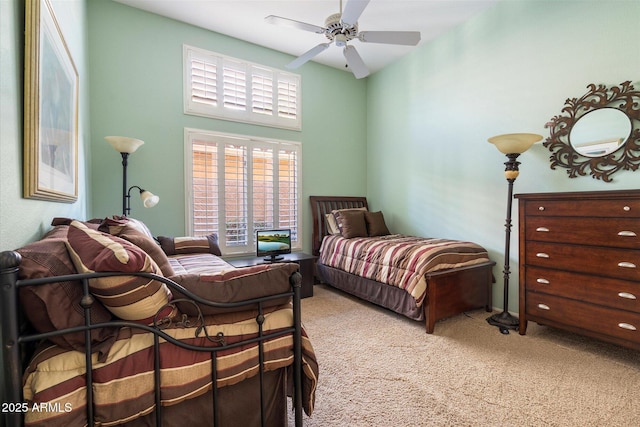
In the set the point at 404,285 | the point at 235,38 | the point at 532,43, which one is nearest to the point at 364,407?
the point at 404,285

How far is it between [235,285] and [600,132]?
311cm

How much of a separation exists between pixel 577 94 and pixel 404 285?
89.9 inches

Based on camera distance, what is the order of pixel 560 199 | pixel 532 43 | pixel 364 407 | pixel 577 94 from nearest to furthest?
pixel 364 407 < pixel 560 199 < pixel 577 94 < pixel 532 43

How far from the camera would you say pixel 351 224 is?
Result: 150 inches

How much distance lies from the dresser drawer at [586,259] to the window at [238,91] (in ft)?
10.6

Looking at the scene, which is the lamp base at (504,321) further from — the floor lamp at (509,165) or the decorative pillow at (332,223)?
the decorative pillow at (332,223)

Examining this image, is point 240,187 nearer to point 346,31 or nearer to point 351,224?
point 351,224

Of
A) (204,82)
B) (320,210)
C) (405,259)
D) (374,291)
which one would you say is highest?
(204,82)

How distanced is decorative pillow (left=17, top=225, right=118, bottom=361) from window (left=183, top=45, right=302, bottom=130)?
2933 mm

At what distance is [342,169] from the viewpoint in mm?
4664

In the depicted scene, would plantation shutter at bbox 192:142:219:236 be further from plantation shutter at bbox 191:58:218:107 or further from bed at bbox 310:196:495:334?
bed at bbox 310:196:495:334

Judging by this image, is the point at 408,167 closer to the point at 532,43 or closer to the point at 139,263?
the point at 532,43

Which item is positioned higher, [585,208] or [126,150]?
[126,150]

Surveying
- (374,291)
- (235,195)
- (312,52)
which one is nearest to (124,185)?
(235,195)
